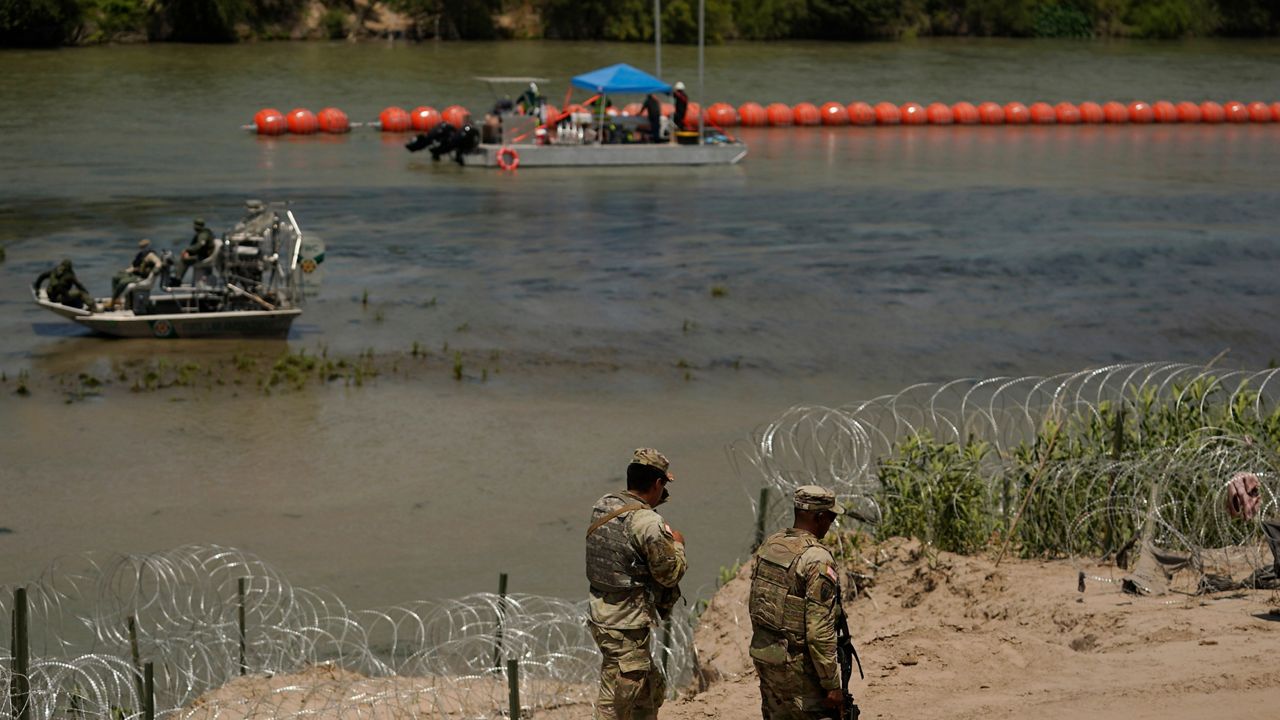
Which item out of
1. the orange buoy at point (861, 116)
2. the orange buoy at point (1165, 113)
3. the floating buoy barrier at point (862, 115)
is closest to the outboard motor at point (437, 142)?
the floating buoy barrier at point (862, 115)

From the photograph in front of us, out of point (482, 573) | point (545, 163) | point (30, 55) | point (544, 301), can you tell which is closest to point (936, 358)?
point (544, 301)

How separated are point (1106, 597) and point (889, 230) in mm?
20712

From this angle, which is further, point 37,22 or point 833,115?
point 37,22

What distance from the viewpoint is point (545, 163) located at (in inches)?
1448

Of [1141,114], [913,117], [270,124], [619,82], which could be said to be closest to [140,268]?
[619,82]

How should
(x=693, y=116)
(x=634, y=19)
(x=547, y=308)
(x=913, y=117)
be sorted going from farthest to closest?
(x=634, y=19) → (x=913, y=117) → (x=693, y=116) → (x=547, y=308)

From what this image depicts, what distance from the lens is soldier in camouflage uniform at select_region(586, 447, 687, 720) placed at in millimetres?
7234

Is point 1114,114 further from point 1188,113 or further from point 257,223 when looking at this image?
point 257,223

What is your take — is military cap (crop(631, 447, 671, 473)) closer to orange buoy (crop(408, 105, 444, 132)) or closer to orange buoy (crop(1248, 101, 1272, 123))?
orange buoy (crop(408, 105, 444, 132))

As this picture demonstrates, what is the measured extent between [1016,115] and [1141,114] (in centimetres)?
442

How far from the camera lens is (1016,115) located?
49.5 metres

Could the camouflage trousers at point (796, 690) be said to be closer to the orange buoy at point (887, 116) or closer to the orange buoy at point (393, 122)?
the orange buoy at point (393, 122)

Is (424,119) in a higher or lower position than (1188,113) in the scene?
higher

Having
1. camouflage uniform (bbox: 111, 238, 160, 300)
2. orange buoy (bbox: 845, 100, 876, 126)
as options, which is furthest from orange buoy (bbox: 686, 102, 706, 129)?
camouflage uniform (bbox: 111, 238, 160, 300)
